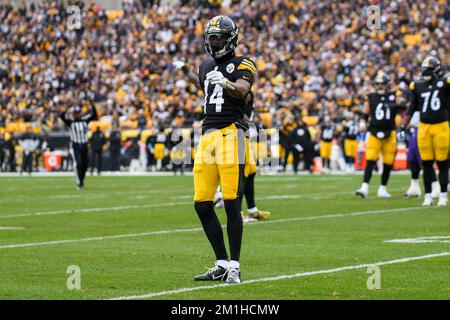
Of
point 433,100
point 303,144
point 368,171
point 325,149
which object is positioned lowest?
point 368,171

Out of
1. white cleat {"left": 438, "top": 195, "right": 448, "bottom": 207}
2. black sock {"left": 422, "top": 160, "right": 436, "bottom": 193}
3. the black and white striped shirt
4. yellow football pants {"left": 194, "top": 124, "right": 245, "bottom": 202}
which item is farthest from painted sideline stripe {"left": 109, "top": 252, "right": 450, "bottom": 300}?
the black and white striped shirt

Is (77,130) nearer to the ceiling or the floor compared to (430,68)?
nearer to the floor

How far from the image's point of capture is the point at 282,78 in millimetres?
35312

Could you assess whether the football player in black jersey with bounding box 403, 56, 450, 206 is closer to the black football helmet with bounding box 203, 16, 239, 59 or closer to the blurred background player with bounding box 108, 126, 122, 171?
the black football helmet with bounding box 203, 16, 239, 59

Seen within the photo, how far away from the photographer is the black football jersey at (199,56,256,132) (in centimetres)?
792

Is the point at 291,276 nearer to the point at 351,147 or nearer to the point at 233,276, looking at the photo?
the point at 233,276

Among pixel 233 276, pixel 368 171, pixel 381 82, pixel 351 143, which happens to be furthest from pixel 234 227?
pixel 351 143

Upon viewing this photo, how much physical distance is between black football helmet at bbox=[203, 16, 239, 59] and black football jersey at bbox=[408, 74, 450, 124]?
283 inches

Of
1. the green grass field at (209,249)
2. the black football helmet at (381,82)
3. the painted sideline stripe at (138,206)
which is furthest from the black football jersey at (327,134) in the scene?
the black football helmet at (381,82)

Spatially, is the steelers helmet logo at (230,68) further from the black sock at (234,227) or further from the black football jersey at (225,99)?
the black sock at (234,227)

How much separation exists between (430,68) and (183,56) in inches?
929

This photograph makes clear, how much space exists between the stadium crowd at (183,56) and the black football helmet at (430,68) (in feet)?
48.1

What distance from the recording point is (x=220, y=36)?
7.90 m

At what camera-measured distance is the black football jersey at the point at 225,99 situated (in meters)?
7.92
